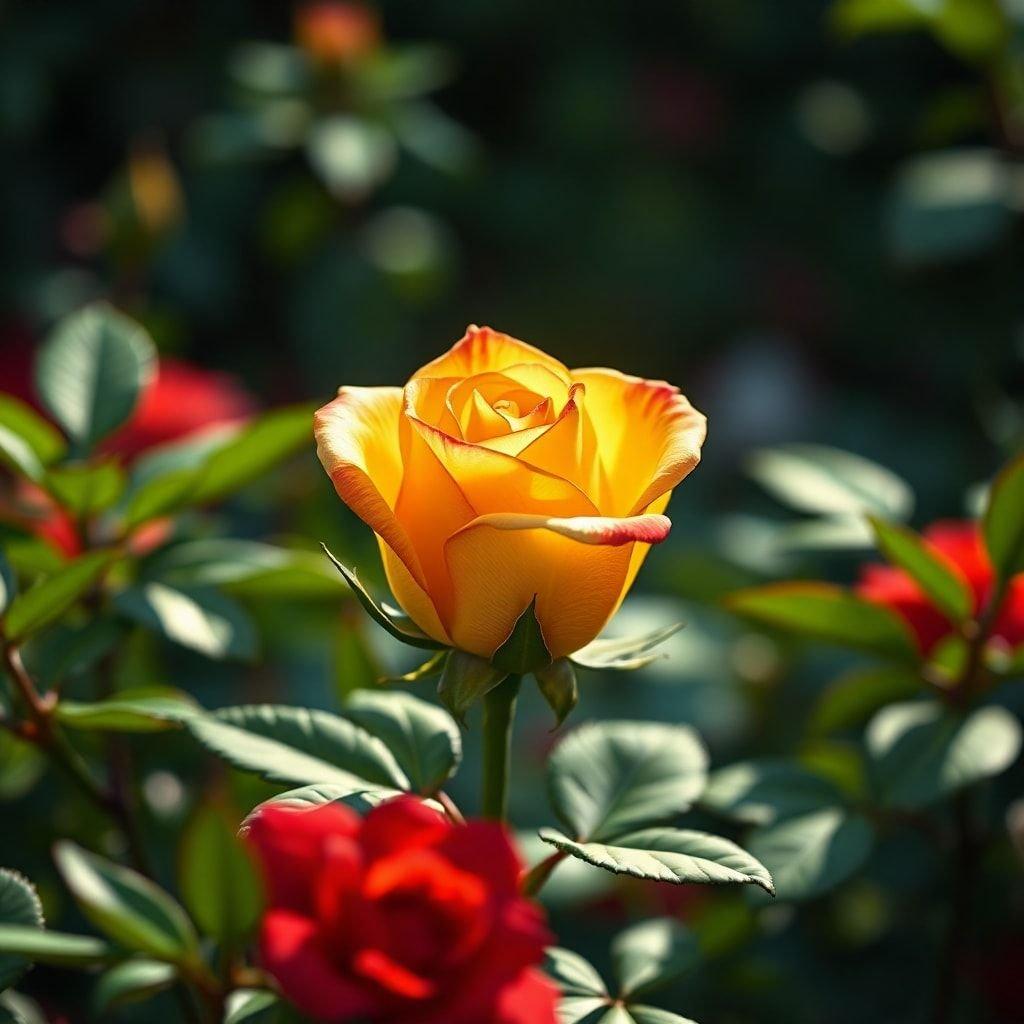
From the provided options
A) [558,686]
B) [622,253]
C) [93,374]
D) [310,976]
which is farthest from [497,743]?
[622,253]

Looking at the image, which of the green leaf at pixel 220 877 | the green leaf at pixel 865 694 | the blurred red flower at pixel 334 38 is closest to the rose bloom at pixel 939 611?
the green leaf at pixel 865 694

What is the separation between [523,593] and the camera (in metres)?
0.46

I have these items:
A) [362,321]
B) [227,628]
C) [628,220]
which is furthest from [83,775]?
[628,220]

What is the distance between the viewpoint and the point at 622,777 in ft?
1.86

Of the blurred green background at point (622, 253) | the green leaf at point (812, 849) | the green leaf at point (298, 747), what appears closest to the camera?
the green leaf at point (298, 747)

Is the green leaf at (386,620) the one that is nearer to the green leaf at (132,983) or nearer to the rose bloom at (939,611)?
the green leaf at (132,983)

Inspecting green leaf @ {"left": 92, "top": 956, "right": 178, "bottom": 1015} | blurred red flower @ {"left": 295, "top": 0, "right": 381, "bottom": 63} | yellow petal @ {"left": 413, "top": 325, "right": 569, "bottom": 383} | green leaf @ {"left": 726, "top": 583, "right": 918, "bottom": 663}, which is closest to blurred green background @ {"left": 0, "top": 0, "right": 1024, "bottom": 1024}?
blurred red flower @ {"left": 295, "top": 0, "right": 381, "bottom": 63}

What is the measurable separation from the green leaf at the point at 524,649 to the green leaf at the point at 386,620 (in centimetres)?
3

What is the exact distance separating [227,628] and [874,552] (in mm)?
705

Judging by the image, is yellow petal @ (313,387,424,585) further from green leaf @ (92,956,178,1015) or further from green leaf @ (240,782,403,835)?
green leaf @ (92,956,178,1015)

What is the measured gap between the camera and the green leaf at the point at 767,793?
64 cm

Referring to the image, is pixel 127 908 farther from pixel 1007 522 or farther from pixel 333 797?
pixel 1007 522

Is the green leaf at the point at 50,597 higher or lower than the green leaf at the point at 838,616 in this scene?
higher

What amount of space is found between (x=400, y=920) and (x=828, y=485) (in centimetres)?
47
